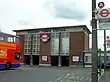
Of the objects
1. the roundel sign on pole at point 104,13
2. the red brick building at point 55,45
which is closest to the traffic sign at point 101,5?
the roundel sign on pole at point 104,13

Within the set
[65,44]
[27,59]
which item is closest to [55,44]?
[65,44]

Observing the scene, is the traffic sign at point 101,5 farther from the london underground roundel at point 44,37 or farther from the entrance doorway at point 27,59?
the entrance doorway at point 27,59

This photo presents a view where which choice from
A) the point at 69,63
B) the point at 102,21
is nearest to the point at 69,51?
the point at 69,63

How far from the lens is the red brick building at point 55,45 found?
7631 centimetres

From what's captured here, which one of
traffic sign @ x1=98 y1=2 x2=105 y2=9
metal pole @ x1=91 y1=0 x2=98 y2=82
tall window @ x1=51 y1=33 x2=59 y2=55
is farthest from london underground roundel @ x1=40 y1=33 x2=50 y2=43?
traffic sign @ x1=98 y1=2 x2=105 y2=9

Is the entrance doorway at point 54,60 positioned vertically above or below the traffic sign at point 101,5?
below

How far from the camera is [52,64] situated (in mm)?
80625

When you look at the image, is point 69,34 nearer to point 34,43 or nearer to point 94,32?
point 34,43

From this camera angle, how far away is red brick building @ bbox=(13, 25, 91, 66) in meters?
76.3

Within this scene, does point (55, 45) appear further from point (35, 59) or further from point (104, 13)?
point (104, 13)

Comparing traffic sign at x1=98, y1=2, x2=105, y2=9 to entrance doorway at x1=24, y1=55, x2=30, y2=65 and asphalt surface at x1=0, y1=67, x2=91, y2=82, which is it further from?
entrance doorway at x1=24, y1=55, x2=30, y2=65

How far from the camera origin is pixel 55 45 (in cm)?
7938

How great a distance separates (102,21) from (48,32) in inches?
2795

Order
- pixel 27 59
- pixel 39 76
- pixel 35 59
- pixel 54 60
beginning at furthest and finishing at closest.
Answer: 1. pixel 27 59
2. pixel 35 59
3. pixel 54 60
4. pixel 39 76
